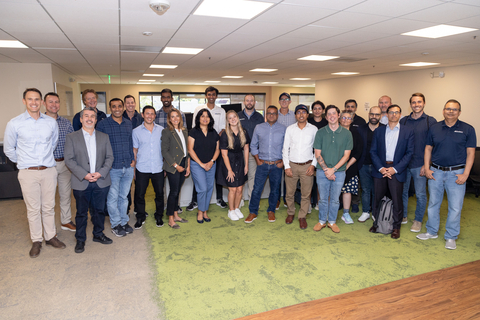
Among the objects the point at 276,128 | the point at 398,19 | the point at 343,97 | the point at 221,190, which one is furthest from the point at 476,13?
the point at 343,97

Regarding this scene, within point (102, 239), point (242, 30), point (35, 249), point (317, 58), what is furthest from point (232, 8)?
point (317, 58)

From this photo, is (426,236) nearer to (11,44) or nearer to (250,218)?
(250,218)

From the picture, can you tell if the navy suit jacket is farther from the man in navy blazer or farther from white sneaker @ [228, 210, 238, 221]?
white sneaker @ [228, 210, 238, 221]

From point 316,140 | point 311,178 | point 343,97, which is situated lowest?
point 311,178

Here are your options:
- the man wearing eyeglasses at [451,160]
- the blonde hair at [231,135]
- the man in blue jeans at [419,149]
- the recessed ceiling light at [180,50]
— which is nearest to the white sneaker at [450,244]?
the man wearing eyeglasses at [451,160]

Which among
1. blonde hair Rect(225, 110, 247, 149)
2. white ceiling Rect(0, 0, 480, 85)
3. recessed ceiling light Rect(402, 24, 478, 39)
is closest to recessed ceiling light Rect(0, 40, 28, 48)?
white ceiling Rect(0, 0, 480, 85)

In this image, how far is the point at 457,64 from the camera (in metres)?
Result: 7.59

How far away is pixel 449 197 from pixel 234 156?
9.28 feet

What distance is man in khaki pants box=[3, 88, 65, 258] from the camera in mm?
3318

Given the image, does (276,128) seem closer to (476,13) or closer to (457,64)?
(476,13)

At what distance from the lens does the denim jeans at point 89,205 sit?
3.56 m

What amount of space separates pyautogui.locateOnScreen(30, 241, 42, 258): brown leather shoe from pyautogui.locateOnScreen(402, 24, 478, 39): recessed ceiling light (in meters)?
5.60

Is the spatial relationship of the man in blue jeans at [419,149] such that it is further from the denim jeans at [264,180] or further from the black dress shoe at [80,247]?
the black dress shoe at [80,247]

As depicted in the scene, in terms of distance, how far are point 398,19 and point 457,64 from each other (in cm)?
545
